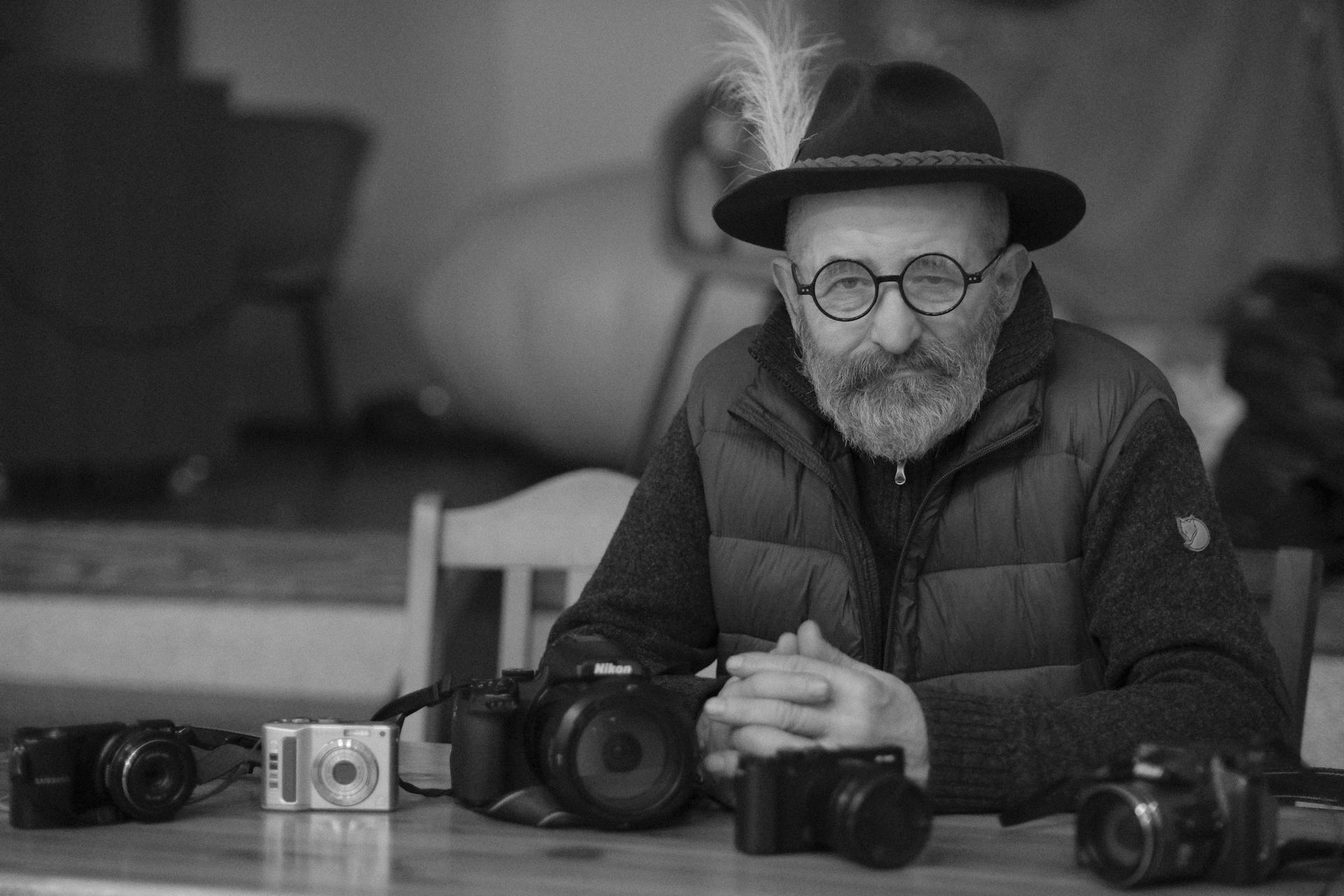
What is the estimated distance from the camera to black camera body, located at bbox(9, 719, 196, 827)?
1.14m

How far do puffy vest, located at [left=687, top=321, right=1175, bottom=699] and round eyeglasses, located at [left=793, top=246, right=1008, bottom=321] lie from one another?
0.42 feet

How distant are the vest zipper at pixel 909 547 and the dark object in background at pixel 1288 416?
1.44m

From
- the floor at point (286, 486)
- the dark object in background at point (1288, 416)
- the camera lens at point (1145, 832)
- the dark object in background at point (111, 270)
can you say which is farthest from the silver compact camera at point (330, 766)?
the dark object in background at point (111, 270)

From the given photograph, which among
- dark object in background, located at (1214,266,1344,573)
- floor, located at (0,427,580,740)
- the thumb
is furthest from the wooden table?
dark object in background, located at (1214,266,1344,573)

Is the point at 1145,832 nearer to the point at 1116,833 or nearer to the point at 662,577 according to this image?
the point at 1116,833

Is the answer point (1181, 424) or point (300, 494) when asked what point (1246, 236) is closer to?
point (300, 494)

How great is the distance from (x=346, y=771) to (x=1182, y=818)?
Answer: 0.61 m

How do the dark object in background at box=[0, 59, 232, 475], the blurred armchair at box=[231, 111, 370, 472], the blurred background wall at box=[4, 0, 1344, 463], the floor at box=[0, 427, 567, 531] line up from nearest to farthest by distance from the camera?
the floor at box=[0, 427, 567, 531] < the dark object in background at box=[0, 59, 232, 475] < the blurred background wall at box=[4, 0, 1344, 463] < the blurred armchair at box=[231, 111, 370, 472]

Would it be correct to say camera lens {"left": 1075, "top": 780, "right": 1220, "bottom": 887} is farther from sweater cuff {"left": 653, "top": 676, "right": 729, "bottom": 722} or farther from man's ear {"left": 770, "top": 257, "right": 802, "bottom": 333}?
man's ear {"left": 770, "top": 257, "right": 802, "bottom": 333}

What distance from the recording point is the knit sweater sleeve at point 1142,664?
127cm

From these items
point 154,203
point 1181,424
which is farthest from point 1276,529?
point 154,203

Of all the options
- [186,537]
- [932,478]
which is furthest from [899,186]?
[186,537]

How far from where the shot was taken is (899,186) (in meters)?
1.50

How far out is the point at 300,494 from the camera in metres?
4.02
